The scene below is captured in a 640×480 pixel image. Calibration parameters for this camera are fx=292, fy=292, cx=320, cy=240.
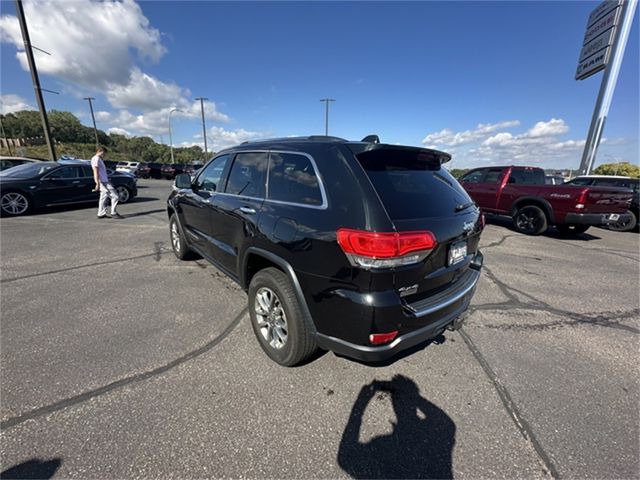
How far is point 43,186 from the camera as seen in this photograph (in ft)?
28.1

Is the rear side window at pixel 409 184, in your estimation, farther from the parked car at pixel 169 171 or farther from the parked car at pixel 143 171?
the parked car at pixel 143 171

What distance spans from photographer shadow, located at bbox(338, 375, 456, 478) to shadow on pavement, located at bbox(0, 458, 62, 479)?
5.29ft

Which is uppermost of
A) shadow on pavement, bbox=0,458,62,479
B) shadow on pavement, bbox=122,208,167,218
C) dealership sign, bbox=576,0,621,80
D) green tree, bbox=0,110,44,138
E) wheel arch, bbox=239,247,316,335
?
green tree, bbox=0,110,44,138

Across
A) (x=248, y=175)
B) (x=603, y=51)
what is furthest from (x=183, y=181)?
(x=603, y=51)

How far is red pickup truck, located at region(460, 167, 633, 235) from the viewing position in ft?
22.1

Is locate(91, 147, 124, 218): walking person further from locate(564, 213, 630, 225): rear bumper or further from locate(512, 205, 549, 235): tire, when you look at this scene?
locate(564, 213, 630, 225): rear bumper

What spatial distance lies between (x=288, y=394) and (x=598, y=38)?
79.8ft

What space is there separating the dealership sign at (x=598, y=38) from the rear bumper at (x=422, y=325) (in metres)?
21.6

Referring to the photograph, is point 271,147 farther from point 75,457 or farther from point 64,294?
point 64,294

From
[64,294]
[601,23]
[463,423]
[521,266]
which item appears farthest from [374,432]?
[601,23]

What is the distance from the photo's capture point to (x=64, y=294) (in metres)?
3.68

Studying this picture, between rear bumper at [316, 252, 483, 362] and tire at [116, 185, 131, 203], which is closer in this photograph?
rear bumper at [316, 252, 483, 362]

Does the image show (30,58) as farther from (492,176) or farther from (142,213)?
(492,176)

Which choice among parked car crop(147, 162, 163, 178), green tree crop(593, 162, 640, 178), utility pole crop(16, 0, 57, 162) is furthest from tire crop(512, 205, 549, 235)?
green tree crop(593, 162, 640, 178)
